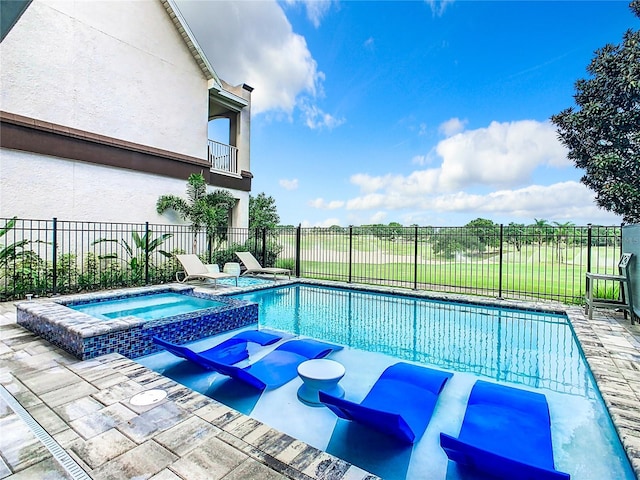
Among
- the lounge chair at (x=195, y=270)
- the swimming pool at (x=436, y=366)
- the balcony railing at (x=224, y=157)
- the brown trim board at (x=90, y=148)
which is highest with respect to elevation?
the balcony railing at (x=224, y=157)

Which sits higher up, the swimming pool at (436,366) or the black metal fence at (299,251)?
the black metal fence at (299,251)

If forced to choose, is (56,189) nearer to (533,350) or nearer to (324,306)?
(324,306)

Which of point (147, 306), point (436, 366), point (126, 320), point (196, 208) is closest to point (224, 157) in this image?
point (196, 208)

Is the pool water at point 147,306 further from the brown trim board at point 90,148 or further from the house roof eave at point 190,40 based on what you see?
the house roof eave at point 190,40

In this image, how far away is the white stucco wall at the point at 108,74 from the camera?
346 inches

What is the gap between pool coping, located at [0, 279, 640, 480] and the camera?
2.25m

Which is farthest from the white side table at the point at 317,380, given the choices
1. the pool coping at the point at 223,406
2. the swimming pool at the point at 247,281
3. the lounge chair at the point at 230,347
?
the swimming pool at the point at 247,281

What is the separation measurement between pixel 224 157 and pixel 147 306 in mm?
9273

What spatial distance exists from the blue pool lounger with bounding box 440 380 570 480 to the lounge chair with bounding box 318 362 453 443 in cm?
39

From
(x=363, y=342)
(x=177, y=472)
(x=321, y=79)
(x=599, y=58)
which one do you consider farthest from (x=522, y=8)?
(x=177, y=472)

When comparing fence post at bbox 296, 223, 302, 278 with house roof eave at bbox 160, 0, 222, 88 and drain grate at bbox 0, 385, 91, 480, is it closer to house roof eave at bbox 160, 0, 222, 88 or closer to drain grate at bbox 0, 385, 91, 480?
house roof eave at bbox 160, 0, 222, 88

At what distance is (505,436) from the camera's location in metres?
3.01

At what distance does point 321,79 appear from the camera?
19516 mm

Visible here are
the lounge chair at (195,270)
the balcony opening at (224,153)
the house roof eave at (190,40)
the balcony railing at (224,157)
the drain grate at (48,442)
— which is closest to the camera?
the drain grate at (48,442)
